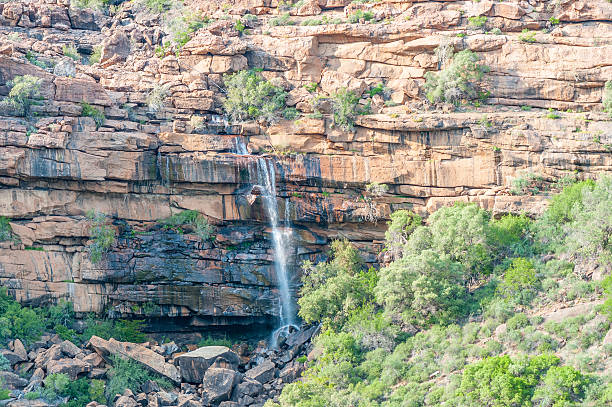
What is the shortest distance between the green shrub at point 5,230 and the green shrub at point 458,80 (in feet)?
83.4

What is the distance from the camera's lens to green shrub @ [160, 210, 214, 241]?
49625 mm

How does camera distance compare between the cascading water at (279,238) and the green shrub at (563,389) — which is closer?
the green shrub at (563,389)

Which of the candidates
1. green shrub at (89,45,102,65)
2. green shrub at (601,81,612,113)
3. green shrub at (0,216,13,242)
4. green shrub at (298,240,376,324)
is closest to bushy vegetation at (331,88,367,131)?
green shrub at (298,240,376,324)

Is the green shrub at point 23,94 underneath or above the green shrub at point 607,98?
above

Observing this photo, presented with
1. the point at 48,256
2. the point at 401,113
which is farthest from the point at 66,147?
the point at 401,113

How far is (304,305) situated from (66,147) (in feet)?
51.8

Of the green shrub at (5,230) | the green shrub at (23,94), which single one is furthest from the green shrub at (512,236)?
the green shrub at (23,94)

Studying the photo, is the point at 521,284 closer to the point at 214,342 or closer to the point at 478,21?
the point at 214,342

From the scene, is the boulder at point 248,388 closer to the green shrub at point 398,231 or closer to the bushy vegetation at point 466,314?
the bushy vegetation at point 466,314

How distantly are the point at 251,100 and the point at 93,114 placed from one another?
365 inches

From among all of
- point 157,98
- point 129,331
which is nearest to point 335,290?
point 129,331

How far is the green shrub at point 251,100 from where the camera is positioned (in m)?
51.8

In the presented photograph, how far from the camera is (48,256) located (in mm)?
47562

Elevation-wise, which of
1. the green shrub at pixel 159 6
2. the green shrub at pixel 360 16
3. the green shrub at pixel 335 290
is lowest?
the green shrub at pixel 335 290
